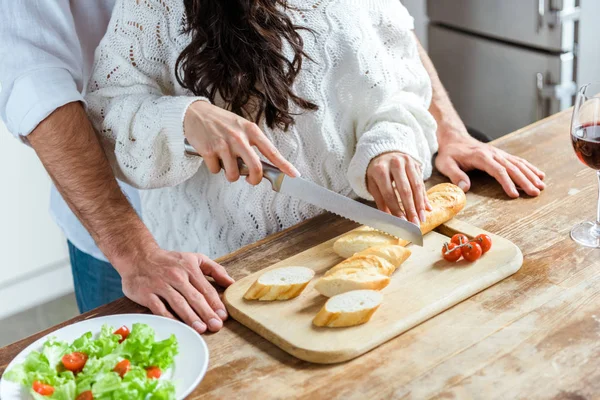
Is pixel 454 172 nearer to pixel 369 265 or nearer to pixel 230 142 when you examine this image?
pixel 369 265

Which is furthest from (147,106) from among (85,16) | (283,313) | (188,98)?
(283,313)

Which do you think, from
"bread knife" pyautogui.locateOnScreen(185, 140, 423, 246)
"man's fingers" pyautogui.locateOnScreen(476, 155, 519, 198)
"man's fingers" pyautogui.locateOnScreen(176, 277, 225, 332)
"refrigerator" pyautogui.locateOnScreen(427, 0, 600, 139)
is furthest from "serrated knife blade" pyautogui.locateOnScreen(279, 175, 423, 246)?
"refrigerator" pyautogui.locateOnScreen(427, 0, 600, 139)

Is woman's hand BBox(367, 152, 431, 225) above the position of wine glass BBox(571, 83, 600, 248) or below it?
below

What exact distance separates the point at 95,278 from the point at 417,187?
0.79 m

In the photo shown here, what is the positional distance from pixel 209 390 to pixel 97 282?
793mm

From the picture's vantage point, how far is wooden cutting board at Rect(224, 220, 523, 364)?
1.08m

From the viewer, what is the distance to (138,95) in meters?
1.37

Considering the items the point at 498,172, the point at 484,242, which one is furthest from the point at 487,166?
the point at 484,242

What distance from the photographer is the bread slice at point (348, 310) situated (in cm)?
110

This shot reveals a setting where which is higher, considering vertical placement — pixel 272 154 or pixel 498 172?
pixel 272 154

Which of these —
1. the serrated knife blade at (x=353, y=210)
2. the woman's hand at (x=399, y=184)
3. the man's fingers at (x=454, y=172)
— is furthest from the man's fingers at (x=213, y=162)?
the man's fingers at (x=454, y=172)

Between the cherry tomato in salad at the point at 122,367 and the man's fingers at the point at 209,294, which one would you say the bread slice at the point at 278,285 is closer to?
the man's fingers at the point at 209,294

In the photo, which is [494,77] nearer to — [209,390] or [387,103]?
[387,103]

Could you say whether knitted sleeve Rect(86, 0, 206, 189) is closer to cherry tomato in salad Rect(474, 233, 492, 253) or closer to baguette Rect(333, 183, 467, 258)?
baguette Rect(333, 183, 467, 258)
